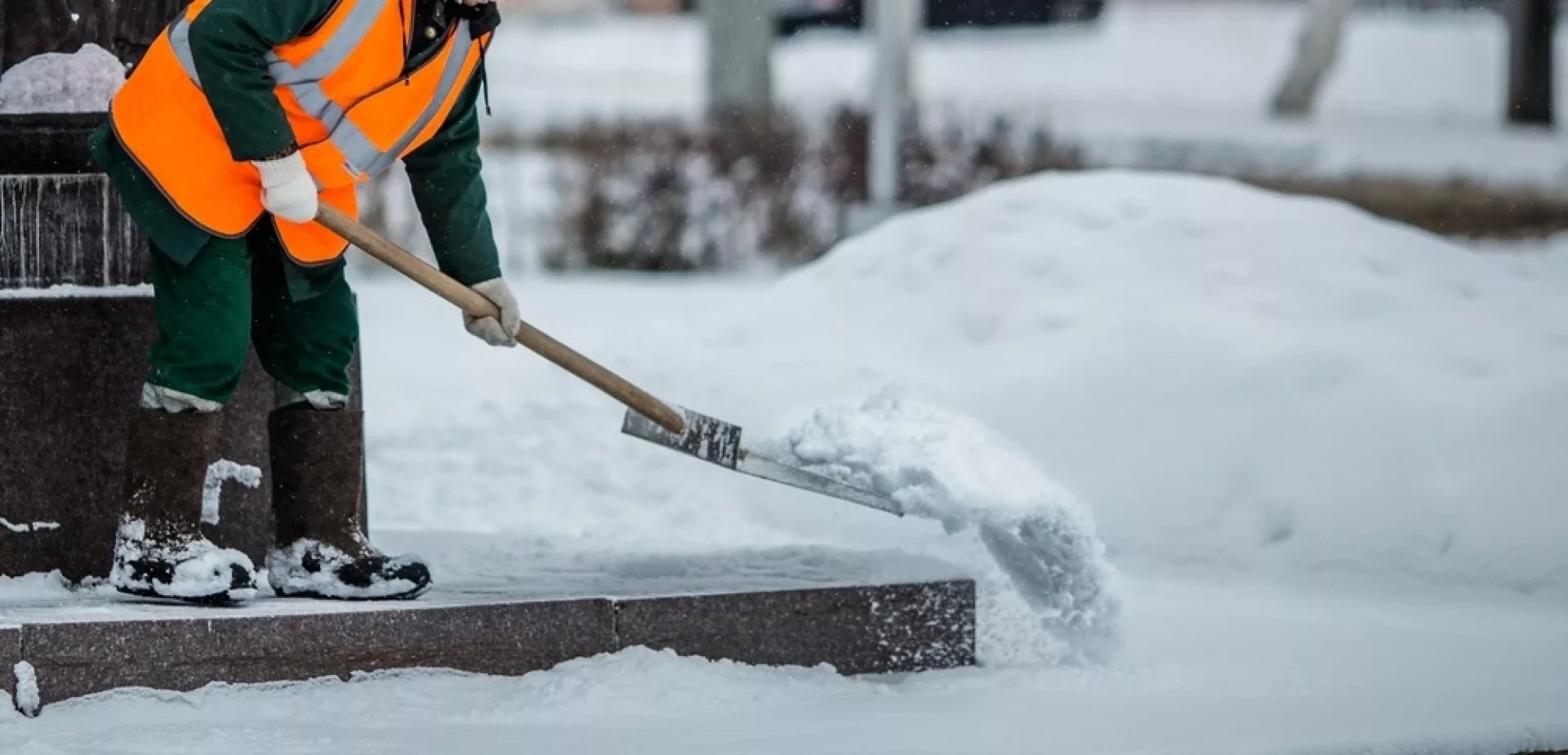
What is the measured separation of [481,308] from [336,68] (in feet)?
1.85

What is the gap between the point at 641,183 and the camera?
12328 mm

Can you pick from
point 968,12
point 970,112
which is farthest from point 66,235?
point 968,12

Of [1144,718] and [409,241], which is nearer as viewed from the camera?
[1144,718]

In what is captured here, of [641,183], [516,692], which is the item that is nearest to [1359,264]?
[516,692]

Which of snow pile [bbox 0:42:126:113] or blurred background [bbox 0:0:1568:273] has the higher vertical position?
snow pile [bbox 0:42:126:113]

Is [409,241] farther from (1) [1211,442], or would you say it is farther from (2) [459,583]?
(2) [459,583]

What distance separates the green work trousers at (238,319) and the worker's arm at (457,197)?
218 mm

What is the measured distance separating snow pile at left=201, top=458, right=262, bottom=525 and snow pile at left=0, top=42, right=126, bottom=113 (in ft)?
2.43

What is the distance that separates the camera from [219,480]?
4.87 metres

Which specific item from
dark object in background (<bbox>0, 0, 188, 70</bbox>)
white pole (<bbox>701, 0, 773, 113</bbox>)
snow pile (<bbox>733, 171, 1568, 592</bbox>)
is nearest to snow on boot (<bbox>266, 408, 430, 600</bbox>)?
dark object in background (<bbox>0, 0, 188, 70</bbox>)

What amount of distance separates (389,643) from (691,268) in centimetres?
850

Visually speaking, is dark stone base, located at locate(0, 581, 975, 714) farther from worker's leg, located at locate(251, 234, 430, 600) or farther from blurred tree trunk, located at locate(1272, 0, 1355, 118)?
blurred tree trunk, located at locate(1272, 0, 1355, 118)

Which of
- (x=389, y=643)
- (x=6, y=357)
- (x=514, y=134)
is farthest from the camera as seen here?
(x=514, y=134)

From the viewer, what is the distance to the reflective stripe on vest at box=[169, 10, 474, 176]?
423cm
